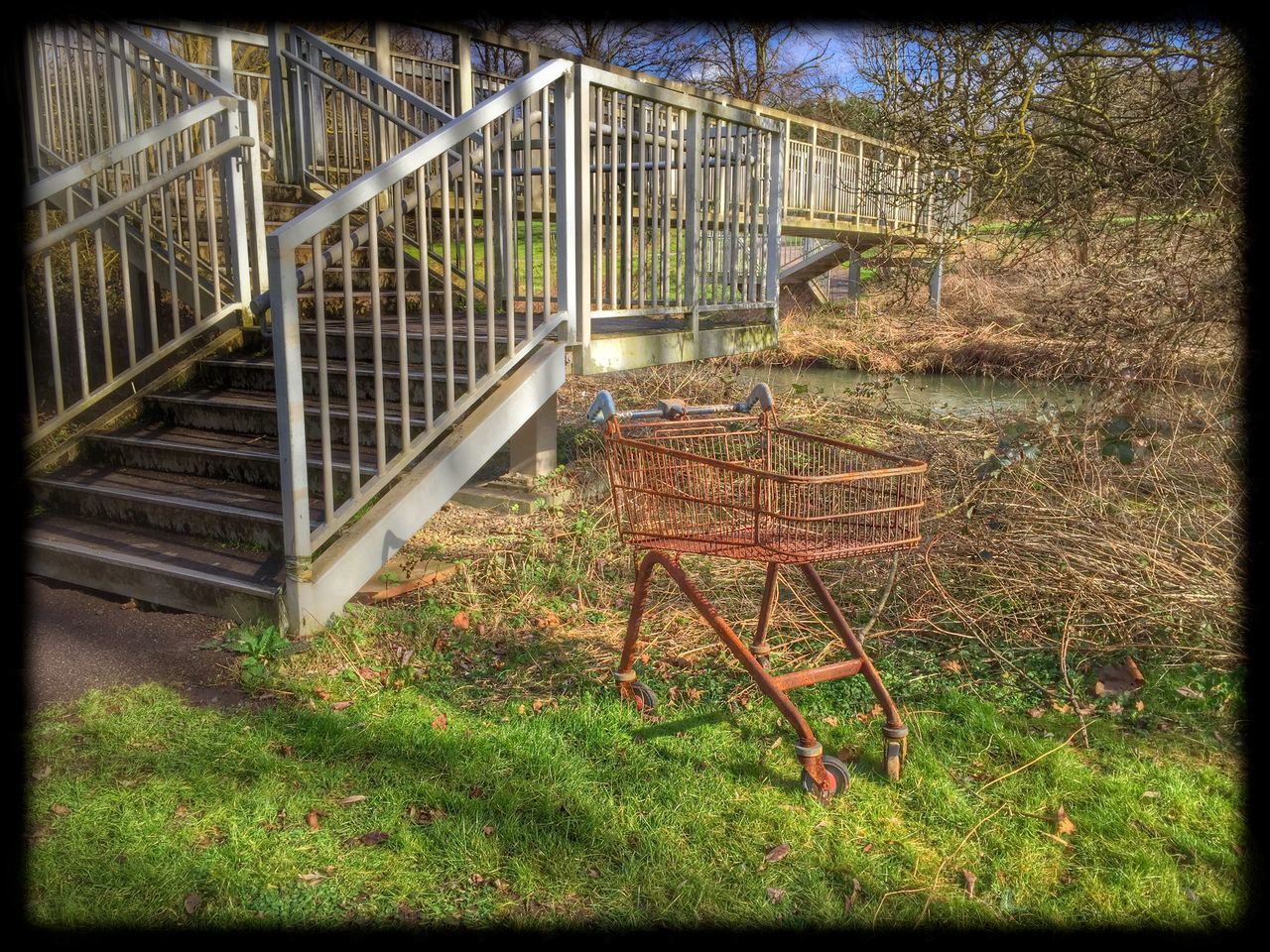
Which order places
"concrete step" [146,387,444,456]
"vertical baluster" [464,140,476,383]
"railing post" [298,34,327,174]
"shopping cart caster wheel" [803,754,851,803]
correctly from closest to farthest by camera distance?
"shopping cart caster wheel" [803,754,851,803] < "vertical baluster" [464,140,476,383] < "concrete step" [146,387,444,456] < "railing post" [298,34,327,174]

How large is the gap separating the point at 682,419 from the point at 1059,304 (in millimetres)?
3745

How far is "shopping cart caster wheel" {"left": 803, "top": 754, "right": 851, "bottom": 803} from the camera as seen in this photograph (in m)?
2.92

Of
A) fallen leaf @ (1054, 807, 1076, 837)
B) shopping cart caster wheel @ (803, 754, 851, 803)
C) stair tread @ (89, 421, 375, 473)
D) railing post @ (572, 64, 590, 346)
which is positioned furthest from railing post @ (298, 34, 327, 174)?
fallen leaf @ (1054, 807, 1076, 837)

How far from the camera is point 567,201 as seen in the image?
4.85m

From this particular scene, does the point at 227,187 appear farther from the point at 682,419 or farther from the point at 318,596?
the point at 682,419

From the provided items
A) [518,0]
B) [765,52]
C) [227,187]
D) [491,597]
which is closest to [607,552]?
[491,597]

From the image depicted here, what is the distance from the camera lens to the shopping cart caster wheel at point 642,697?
353cm

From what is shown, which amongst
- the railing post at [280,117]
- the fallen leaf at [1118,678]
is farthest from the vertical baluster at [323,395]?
the railing post at [280,117]

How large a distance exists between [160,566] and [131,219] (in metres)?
3.38

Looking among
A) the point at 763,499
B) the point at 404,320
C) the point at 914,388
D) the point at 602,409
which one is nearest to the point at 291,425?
the point at 404,320

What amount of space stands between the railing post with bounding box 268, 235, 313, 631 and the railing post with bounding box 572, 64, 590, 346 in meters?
1.77

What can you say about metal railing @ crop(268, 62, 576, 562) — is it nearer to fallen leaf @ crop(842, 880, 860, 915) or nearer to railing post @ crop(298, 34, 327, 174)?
fallen leaf @ crop(842, 880, 860, 915)

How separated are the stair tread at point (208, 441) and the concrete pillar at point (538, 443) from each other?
138 centimetres

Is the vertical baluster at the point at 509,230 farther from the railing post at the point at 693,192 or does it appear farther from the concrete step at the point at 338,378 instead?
the railing post at the point at 693,192
